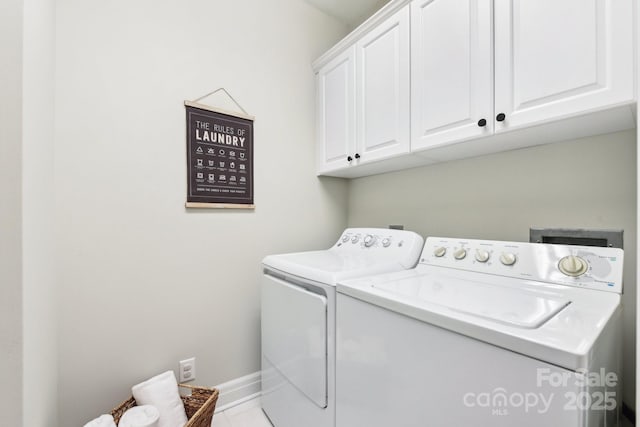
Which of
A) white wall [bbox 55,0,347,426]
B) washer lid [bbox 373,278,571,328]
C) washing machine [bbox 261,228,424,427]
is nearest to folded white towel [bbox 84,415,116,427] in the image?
white wall [bbox 55,0,347,426]

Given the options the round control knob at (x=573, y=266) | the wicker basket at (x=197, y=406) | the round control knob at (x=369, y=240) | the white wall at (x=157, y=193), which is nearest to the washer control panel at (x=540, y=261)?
the round control knob at (x=573, y=266)

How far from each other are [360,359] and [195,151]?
133cm

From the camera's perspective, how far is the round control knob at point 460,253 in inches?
48.8


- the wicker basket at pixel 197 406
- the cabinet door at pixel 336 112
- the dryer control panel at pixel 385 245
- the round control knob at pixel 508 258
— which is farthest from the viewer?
the cabinet door at pixel 336 112

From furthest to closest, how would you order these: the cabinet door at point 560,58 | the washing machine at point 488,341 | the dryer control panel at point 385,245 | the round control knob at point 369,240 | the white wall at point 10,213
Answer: the round control knob at point 369,240 < the dryer control panel at point 385,245 < the cabinet door at point 560,58 < the white wall at point 10,213 < the washing machine at point 488,341

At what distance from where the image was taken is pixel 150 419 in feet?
3.79

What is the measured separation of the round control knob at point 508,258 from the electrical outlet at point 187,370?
5.29 feet

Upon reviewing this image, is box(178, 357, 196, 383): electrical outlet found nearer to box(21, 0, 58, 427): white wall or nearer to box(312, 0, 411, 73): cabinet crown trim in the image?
box(21, 0, 58, 427): white wall

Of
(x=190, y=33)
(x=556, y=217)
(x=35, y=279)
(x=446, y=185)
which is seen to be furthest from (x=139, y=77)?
(x=556, y=217)

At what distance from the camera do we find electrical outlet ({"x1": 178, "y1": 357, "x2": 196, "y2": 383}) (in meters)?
1.53

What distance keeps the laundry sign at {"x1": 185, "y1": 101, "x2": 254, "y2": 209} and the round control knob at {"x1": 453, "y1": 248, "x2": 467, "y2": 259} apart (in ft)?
3.88

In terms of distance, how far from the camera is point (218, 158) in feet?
5.43

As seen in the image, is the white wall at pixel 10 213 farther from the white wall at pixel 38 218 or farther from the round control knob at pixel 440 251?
the round control knob at pixel 440 251

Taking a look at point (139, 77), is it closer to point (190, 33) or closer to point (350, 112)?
point (190, 33)
